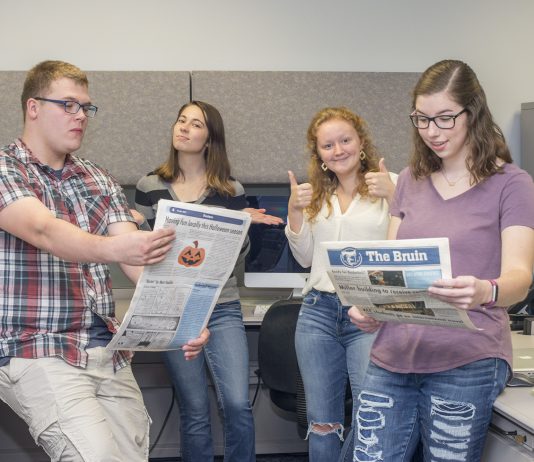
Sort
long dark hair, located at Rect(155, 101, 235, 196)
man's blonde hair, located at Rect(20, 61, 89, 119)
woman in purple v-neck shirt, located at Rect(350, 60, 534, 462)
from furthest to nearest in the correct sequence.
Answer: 1. long dark hair, located at Rect(155, 101, 235, 196)
2. man's blonde hair, located at Rect(20, 61, 89, 119)
3. woman in purple v-neck shirt, located at Rect(350, 60, 534, 462)

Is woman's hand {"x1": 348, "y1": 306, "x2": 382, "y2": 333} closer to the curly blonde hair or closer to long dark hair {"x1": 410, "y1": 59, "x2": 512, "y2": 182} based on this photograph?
long dark hair {"x1": 410, "y1": 59, "x2": 512, "y2": 182}

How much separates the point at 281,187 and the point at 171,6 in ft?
2.93

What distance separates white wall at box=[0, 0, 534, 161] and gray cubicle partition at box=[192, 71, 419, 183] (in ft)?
0.86

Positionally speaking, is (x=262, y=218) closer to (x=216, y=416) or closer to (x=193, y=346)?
(x=216, y=416)

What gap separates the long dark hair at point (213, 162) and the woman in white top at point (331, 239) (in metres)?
0.46

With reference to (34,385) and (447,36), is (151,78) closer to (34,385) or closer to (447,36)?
(447,36)

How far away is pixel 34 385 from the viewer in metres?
1.63

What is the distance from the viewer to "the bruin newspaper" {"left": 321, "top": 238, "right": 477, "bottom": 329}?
1324 mm

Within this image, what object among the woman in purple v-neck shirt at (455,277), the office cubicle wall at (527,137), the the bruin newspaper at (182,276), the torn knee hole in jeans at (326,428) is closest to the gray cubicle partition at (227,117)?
the office cubicle wall at (527,137)

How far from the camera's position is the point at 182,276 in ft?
5.43

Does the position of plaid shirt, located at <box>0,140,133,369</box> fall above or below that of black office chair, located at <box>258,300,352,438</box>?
above

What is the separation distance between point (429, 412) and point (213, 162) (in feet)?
4.64

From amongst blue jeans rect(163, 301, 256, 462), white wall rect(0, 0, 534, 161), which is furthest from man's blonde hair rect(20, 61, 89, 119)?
white wall rect(0, 0, 534, 161)

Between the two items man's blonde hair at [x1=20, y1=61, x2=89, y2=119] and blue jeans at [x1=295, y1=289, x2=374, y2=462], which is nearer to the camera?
man's blonde hair at [x1=20, y1=61, x2=89, y2=119]
